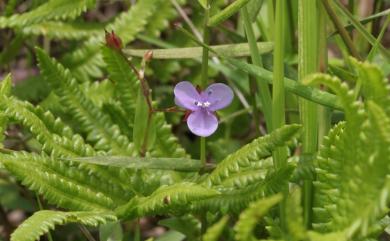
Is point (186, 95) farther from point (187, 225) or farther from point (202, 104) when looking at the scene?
point (187, 225)

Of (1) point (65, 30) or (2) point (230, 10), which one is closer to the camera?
(2) point (230, 10)

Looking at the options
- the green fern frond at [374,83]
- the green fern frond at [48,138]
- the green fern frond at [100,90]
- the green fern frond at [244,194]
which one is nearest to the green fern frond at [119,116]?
the green fern frond at [48,138]

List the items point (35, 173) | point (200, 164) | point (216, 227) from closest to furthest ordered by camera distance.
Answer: point (216, 227) < point (35, 173) < point (200, 164)

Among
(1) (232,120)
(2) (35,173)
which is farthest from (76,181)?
(1) (232,120)

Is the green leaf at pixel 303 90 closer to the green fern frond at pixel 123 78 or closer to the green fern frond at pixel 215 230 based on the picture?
the green fern frond at pixel 123 78

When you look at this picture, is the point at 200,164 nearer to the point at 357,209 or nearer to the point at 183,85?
the point at 183,85

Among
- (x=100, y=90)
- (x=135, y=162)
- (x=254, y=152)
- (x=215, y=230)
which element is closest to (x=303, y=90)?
(x=254, y=152)

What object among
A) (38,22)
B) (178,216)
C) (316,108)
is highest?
(38,22)
